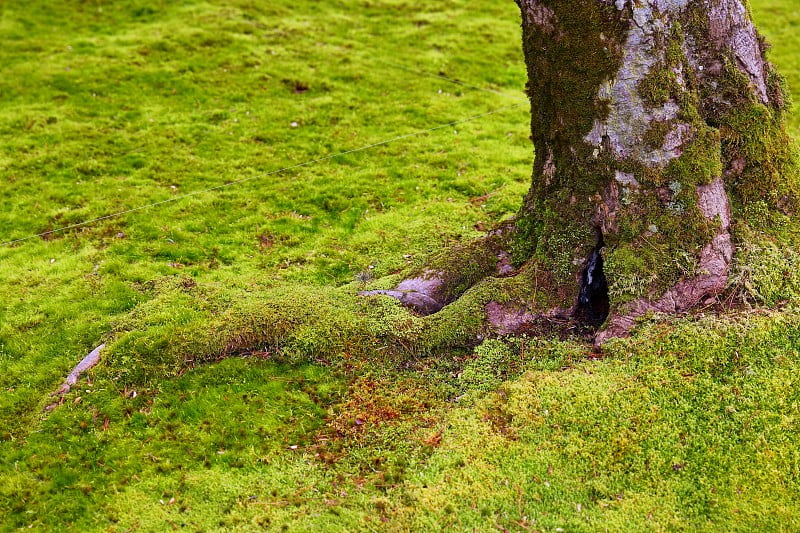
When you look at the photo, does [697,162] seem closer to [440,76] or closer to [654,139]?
[654,139]

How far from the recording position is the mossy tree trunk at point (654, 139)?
5.93 meters

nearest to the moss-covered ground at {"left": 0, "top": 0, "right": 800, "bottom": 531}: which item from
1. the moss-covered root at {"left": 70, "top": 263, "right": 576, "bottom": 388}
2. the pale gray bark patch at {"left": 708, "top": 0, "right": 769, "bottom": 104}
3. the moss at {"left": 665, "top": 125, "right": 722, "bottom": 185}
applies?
the moss-covered root at {"left": 70, "top": 263, "right": 576, "bottom": 388}

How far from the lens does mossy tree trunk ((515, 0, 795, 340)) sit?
593 centimetres

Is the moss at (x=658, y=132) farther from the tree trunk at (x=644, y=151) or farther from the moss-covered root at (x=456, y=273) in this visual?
the moss-covered root at (x=456, y=273)

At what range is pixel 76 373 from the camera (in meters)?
7.11

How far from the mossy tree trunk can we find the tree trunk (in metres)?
0.01

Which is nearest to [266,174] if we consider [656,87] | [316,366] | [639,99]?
[316,366]

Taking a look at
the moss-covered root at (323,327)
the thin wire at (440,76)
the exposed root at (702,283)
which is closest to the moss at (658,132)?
the exposed root at (702,283)

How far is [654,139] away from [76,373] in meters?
6.79

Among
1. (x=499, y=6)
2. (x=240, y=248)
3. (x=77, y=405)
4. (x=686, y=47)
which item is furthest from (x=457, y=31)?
(x=77, y=405)

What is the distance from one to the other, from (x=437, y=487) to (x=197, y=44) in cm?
1535

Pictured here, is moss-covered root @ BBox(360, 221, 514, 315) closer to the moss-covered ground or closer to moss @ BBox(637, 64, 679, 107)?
the moss-covered ground

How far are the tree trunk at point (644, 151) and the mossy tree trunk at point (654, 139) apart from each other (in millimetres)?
10

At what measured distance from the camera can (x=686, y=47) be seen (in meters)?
6.11
